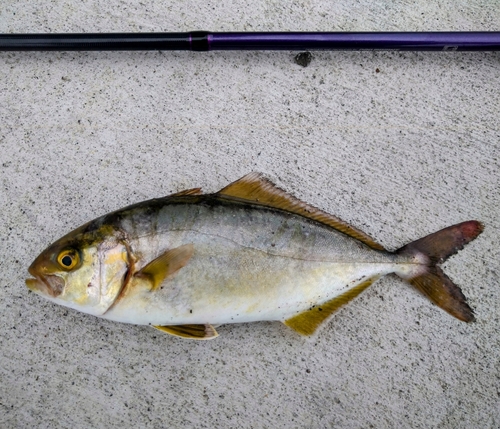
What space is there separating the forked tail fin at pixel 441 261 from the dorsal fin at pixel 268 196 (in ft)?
0.60

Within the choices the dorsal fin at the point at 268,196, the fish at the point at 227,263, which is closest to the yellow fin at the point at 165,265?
the fish at the point at 227,263

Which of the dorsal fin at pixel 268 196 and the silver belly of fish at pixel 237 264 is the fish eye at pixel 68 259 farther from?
the dorsal fin at pixel 268 196

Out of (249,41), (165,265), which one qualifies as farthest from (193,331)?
(249,41)

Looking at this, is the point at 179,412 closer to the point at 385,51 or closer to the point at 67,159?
the point at 67,159

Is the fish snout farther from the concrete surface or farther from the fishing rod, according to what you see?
the fishing rod

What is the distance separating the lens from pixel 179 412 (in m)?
2.00

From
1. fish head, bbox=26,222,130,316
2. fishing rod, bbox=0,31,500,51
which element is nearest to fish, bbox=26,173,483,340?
fish head, bbox=26,222,130,316

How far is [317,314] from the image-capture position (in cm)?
193

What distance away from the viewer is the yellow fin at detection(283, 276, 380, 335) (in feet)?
6.29

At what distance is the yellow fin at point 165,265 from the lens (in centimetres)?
174

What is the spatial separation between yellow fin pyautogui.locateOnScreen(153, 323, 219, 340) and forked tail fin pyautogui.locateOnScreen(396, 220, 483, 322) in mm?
818

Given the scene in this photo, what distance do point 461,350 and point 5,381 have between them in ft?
6.27

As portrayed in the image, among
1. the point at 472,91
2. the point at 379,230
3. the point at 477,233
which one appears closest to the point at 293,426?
the point at 379,230

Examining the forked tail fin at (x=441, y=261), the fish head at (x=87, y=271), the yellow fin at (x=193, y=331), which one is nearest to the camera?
the fish head at (x=87, y=271)
